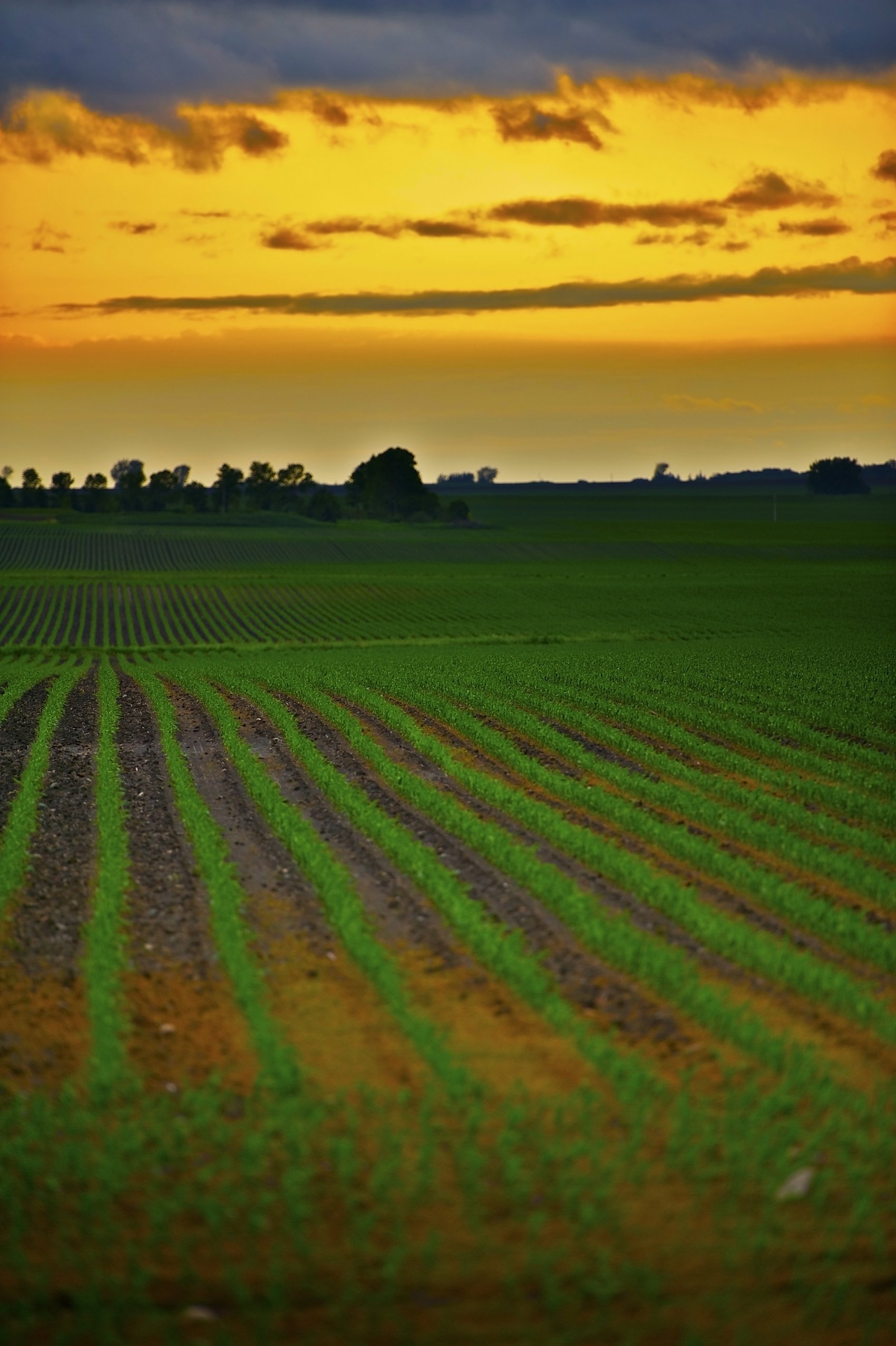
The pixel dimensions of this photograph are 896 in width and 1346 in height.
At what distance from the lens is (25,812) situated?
61.9 ft

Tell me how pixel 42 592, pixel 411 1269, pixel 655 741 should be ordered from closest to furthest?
pixel 411 1269 → pixel 655 741 → pixel 42 592

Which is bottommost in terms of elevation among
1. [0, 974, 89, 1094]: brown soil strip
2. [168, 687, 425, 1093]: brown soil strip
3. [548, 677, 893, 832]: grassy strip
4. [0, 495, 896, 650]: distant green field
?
[0, 974, 89, 1094]: brown soil strip

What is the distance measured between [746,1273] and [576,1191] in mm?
1211

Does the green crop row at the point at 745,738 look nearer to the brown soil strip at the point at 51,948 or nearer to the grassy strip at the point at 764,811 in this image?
the grassy strip at the point at 764,811

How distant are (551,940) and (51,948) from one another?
5.23 m

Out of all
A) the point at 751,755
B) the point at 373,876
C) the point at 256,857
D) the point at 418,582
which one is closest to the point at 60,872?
the point at 256,857

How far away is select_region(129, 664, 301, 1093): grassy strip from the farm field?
5cm

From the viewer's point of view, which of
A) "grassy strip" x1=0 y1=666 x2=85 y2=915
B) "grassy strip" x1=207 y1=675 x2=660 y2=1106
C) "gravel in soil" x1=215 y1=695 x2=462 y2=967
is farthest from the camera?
"grassy strip" x1=0 y1=666 x2=85 y2=915

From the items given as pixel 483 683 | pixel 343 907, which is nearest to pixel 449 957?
pixel 343 907

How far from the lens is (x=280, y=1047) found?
1048 centimetres

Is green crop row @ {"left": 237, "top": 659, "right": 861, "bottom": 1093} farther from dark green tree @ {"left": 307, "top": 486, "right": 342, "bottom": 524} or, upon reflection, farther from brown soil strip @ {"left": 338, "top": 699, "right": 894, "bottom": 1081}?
dark green tree @ {"left": 307, "top": 486, "right": 342, "bottom": 524}

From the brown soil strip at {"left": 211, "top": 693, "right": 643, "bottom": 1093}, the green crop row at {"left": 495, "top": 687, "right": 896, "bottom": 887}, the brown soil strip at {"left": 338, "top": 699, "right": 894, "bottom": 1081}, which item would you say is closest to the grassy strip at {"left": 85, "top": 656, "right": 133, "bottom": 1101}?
the brown soil strip at {"left": 211, "top": 693, "right": 643, "bottom": 1093}

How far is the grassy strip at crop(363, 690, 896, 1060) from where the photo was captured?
11375 millimetres

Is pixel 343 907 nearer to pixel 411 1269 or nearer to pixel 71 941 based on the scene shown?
pixel 71 941
